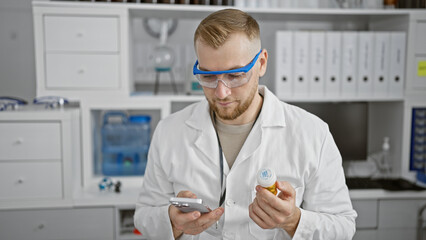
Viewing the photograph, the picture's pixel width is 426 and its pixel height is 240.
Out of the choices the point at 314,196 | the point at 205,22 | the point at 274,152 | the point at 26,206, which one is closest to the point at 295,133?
the point at 274,152

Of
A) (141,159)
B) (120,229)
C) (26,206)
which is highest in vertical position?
(141,159)

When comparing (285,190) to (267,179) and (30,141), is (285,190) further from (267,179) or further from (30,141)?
(30,141)

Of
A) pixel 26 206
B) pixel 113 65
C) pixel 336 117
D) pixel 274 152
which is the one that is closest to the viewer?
pixel 274 152

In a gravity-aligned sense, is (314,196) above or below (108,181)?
above

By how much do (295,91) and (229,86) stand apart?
3.75 ft

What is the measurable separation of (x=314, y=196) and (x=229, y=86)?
0.47 m

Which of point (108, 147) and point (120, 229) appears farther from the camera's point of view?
point (108, 147)

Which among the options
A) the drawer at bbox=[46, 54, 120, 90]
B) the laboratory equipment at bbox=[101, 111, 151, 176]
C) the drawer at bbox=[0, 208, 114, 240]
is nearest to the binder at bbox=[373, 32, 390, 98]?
the laboratory equipment at bbox=[101, 111, 151, 176]

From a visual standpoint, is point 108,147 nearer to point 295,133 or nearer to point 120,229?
point 120,229

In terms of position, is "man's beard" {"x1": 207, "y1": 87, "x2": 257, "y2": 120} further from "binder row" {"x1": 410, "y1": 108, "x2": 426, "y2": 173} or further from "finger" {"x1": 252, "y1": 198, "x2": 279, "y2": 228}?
"binder row" {"x1": 410, "y1": 108, "x2": 426, "y2": 173}

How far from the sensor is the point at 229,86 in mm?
1129

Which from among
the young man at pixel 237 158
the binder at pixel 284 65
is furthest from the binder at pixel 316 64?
the young man at pixel 237 158

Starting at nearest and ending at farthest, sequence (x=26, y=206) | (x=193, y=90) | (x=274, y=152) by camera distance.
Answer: (x=274, y=152), (x=26, y=206), (x=193, y=90)

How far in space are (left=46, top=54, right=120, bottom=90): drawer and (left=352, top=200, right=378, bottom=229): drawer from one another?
1.52 meters
